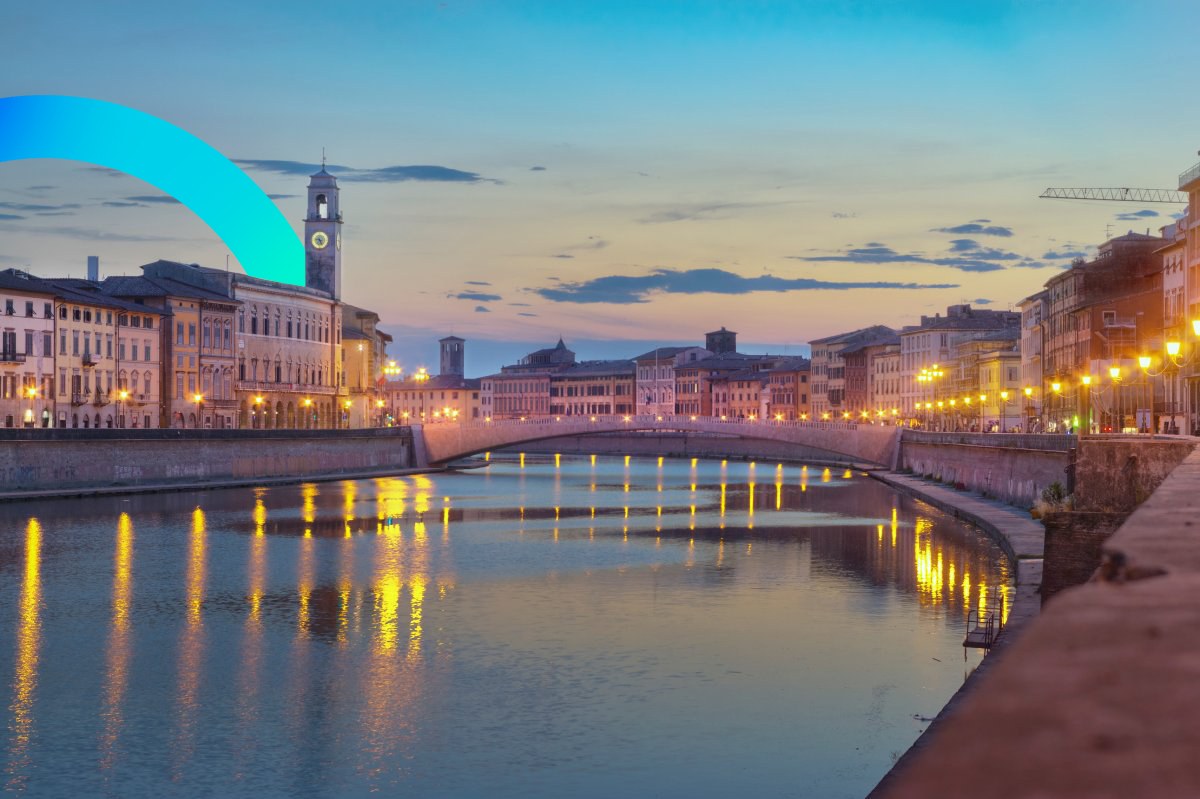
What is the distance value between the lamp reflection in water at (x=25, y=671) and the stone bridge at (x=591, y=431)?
208 feet

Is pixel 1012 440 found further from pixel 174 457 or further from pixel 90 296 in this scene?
pixel 90 296

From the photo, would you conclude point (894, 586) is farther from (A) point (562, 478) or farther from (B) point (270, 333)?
(B) point (270, 333)

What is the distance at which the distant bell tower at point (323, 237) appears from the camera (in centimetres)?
12988

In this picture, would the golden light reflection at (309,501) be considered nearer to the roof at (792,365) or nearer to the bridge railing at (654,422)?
the bridge railing at (654,422)

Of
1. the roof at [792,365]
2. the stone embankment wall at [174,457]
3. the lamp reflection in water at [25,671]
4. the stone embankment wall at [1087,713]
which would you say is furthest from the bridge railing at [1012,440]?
the roof at [792,365]

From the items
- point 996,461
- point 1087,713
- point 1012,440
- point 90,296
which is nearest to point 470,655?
point 1087,713

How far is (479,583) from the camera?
38.4m

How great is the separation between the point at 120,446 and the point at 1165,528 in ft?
222


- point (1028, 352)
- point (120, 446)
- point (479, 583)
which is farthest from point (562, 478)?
point (479, 583)

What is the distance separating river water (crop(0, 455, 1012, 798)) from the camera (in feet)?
62.2

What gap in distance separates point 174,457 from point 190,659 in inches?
1867

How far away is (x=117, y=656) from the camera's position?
1038 inches

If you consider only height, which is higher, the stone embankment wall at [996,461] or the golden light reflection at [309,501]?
the stone embankment wall at [996,461]

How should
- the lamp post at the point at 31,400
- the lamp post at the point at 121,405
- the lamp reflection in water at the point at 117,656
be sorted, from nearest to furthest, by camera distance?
the lamp reflection in water at the point at 117,656
the lamp post at the point at 31,400
the lamp post at the point at 121,405
